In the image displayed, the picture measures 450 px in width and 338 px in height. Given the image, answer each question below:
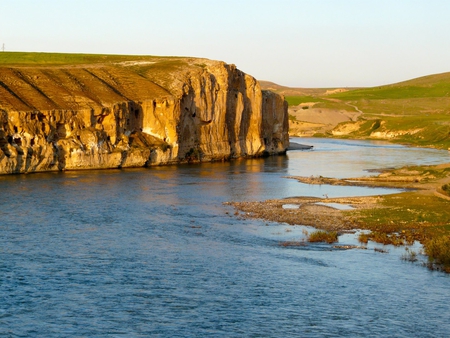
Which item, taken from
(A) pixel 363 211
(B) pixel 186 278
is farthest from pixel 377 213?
(B) pixel 186 278

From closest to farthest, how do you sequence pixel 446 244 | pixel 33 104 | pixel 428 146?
pixel 446 244, pixel 33 104, pixel 428 146

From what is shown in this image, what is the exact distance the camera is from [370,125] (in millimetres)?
174875

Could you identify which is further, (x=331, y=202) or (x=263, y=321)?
(x=331, y=202)

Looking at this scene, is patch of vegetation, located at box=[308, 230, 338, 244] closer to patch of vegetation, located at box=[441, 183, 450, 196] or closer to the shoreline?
the shoreline

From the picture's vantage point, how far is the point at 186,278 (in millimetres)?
30828

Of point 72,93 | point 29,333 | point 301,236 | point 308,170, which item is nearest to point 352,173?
point 308,170

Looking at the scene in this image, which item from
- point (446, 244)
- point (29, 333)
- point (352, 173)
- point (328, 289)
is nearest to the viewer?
point (29, 333)

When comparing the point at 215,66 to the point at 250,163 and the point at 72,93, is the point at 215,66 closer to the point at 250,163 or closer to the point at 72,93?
the point at 250,163

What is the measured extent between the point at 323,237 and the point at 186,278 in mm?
11250

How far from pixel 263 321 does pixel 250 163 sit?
216ft

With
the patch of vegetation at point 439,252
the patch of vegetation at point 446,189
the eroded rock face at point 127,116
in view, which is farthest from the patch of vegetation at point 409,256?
the eroded rock face at point 127,116

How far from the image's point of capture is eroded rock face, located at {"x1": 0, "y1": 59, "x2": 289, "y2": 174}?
225 feet

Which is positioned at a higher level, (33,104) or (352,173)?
(33,104)

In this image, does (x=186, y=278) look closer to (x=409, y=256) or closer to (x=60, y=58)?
(x=409, y=256)
